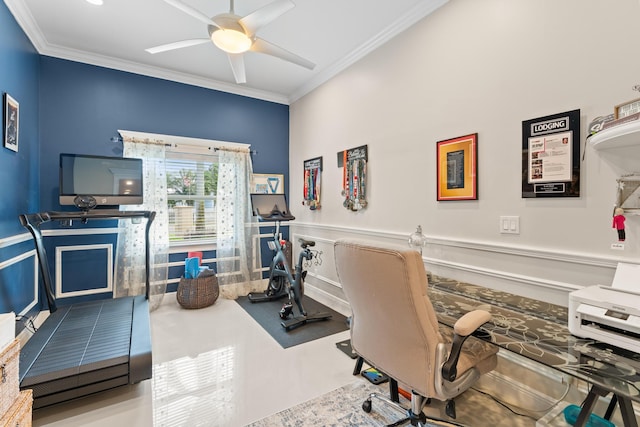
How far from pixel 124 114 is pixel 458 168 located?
12.8ft

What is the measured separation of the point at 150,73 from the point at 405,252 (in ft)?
13.5

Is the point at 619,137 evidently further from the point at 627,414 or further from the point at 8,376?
the point at 8,376

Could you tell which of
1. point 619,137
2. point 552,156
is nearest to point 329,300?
A: point 552,156

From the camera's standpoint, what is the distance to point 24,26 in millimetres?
2814

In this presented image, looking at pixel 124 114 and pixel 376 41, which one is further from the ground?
pixel 376 41

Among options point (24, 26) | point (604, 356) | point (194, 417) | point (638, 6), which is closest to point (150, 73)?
point (24, 26)

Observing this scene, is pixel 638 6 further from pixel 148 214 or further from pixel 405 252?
pixel 148 214

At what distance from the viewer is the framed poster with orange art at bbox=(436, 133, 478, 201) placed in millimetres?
2303

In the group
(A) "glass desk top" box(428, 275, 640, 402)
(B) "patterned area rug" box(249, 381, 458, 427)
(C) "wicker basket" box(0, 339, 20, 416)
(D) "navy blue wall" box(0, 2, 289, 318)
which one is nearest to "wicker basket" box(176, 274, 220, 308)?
(D) "navy blue wall" box(0, 2, 289, 318)

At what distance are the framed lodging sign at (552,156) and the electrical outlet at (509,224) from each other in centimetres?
18

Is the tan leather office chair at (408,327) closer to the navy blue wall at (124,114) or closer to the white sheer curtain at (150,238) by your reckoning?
the white sheer curtain at (150,238)

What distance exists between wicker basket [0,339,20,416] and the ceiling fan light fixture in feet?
7.35

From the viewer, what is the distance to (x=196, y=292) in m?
3.76

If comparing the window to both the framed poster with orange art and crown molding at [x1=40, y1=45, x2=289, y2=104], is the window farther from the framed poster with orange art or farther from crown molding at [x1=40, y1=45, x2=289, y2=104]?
the framed poster with orange art
